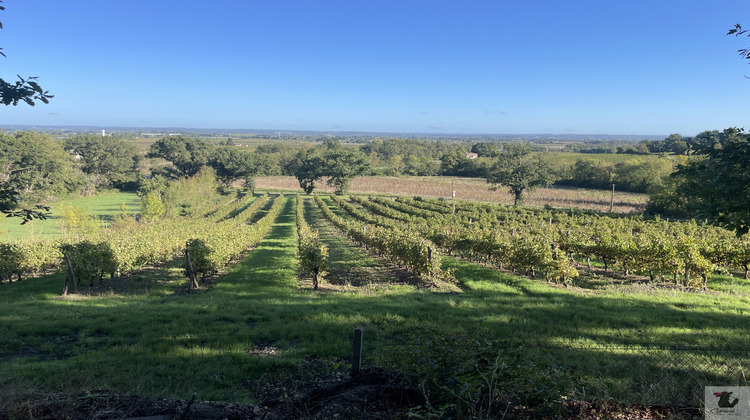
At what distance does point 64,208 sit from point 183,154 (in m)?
49.1

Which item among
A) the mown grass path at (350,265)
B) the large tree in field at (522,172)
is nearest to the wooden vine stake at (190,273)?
the mown grass path at (350,265)

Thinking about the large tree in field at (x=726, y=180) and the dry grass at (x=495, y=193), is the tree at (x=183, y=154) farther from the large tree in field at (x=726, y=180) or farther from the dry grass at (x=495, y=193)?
the large tree in field at (x=726, y=180)

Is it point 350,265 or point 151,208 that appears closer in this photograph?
point 350,265

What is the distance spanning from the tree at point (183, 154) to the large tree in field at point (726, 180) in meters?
79.3

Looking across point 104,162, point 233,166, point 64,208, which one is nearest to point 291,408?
point 64,208

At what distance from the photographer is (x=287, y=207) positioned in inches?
2029

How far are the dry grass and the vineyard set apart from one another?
36385 millimetres

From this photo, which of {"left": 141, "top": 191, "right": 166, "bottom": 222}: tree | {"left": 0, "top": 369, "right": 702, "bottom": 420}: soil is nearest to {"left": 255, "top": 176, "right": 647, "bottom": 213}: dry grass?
{"left": 141, "top": 191, "right": 166, "bottom": 222}: tree

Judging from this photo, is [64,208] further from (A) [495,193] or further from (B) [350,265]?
(A) [495,193]

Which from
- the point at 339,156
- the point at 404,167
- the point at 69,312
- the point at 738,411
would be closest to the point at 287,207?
the point at 339,156

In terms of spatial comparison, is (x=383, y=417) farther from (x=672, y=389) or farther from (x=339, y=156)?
(x=339, y=156)

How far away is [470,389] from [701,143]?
6637 mm

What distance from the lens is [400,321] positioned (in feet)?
24.2

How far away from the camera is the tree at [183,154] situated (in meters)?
75.2
